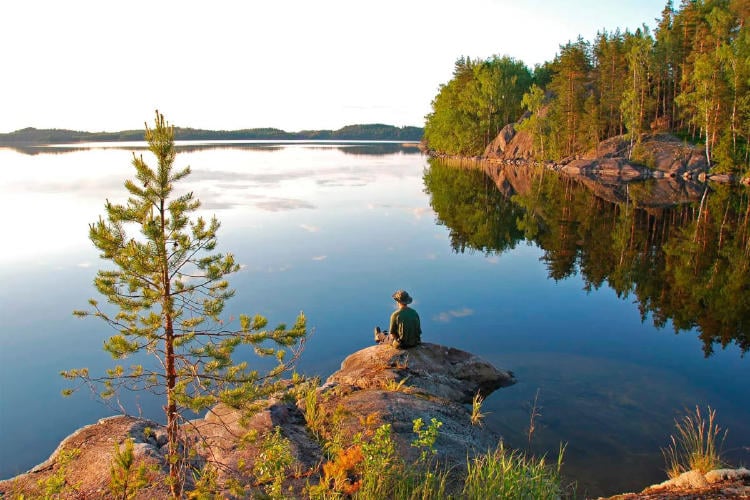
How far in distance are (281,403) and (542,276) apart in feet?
52.2

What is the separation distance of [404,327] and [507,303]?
783 centimetres

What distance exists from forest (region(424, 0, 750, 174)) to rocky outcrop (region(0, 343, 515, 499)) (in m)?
54.1

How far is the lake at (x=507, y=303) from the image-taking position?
34.6 ft

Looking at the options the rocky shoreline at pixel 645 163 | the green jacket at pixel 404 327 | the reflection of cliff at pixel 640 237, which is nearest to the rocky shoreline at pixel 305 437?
the green jacket at pixel 404 327

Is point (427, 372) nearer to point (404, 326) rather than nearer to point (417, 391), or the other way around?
point (404, 326)

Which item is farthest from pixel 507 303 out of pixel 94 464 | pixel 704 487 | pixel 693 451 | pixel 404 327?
pixel 94 464

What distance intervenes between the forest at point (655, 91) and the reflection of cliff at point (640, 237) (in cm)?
947

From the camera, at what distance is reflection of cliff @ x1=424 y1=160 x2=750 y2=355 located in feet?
57.2

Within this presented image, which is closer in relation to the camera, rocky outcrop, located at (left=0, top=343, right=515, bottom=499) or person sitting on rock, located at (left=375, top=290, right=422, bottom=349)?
rocky outcrop, located at (left=0, top=343, right=515, bottom=499)

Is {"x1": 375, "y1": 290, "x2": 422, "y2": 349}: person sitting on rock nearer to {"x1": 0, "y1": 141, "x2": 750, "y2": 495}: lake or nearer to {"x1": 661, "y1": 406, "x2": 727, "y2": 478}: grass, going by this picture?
{"x1": 0, "y1": 141, "x2": 750, "y2": 495}: lake

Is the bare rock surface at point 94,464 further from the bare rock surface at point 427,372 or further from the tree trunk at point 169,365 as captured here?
the bare rock surface at point 427,372

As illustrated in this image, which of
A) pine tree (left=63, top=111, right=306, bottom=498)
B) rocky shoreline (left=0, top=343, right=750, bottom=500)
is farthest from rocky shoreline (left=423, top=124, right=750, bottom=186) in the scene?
pine tree (left=63, top=111, right=306, bottom=498)

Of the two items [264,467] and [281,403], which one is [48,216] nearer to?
[281,403]

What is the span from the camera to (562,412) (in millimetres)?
10766
